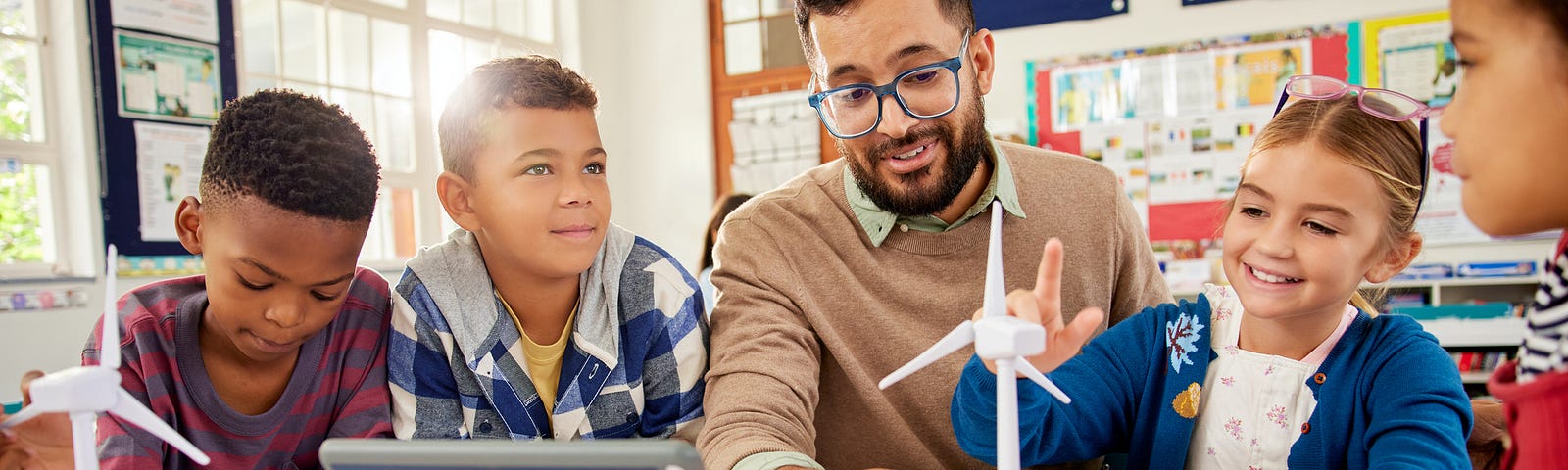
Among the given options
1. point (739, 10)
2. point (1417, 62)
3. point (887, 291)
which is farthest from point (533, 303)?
point (739, 10)

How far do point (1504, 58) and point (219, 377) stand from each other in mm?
1495

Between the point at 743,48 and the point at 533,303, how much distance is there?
5.44 meters

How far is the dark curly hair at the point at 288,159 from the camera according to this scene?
1276 mm

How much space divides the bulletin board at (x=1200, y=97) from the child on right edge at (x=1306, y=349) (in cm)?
384

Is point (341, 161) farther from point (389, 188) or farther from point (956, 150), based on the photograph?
point (389, 188)

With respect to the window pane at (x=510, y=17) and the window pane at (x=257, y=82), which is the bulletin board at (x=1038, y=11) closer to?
the window pane at (x=510, y=17)


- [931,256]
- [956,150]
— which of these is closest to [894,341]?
[931,256]

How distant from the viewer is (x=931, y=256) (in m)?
1.67

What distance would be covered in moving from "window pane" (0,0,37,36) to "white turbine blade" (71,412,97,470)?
450 centimetres

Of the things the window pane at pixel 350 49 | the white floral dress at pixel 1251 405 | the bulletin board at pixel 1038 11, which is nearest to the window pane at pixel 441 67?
the window pane at pixel 350 49

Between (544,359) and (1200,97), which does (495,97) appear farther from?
(1200,97)

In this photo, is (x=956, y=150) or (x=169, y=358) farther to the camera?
(x=956, y=150)

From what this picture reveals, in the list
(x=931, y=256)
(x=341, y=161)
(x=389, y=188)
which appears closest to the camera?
(x=341, y=161)

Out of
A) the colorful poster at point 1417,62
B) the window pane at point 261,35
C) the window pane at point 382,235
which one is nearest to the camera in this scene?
the colorful poster at point 1417,62
